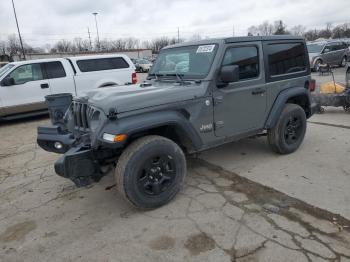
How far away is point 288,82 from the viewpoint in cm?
511

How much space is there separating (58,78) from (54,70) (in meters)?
0.27

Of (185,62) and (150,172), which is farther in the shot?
(185,62)

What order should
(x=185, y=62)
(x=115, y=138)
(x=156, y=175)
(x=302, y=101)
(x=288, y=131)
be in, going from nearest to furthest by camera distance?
(x=115, y=138) < (x=156, y=175) < (x=185, y=62) < (x=288, y=131) < (x=302, y=101)

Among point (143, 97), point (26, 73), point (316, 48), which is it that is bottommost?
point (143, 97)

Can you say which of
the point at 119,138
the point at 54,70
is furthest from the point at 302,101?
the point at 54,70

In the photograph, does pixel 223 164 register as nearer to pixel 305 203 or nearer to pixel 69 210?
pixel 305 203

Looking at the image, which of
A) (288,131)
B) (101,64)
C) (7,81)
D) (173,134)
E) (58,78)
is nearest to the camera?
(173,134)

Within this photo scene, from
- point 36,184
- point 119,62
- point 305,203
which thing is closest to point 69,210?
point 36,184

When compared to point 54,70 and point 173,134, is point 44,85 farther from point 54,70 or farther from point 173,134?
point 173,134

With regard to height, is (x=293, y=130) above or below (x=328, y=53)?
below

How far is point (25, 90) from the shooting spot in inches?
368

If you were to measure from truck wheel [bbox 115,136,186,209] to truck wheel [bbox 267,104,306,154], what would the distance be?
6.14 feet

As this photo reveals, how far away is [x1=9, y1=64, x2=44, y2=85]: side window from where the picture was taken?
30.5 feet

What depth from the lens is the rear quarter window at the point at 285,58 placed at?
15.9 feet
